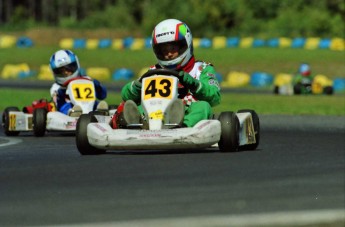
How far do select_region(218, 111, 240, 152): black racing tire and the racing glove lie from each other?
20.1 inches

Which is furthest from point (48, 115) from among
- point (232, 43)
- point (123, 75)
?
point (232, 43)

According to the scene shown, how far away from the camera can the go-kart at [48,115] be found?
1378cm

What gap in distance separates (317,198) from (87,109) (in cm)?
781

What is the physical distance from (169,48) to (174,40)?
11cm

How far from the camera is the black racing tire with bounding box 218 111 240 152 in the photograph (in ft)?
33.4

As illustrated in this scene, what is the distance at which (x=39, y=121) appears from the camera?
13766 millimetres

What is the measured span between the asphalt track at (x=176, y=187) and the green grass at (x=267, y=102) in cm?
836

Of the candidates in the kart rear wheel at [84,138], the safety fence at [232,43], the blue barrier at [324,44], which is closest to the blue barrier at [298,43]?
the safety fence at [232,43]

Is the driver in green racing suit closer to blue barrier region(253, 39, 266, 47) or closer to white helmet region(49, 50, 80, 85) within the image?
white helmet region(49, 50, 80, 85)

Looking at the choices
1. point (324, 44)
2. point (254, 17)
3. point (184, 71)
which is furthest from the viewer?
point (254, 17)

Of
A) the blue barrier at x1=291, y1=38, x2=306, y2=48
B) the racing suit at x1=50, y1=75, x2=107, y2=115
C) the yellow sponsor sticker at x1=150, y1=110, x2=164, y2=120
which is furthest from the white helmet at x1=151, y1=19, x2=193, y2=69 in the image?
the blue barrier at x1=291, y1=38, x2=306, y2=48

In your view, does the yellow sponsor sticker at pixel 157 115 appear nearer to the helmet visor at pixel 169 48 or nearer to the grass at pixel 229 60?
the helmet visor at pixel 169 48

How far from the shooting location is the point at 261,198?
6.90 meters

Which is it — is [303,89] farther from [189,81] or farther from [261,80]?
[189,81]
